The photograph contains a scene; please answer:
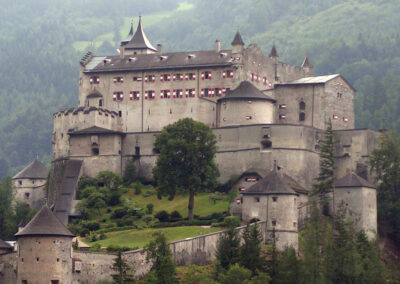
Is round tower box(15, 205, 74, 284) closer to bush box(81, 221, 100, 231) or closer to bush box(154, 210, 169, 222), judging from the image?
bush box(81, 221, 100, 231)

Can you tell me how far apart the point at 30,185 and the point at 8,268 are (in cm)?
3893

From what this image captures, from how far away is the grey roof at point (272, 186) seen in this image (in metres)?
97.5

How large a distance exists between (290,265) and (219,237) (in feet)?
24.9

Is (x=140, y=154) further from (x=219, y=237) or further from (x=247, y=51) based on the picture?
(x=219, y=237)

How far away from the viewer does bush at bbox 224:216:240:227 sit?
3809 inches

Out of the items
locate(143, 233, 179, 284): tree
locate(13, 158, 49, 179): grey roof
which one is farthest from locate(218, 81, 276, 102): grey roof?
locate(143, 233, 179, 284): tree

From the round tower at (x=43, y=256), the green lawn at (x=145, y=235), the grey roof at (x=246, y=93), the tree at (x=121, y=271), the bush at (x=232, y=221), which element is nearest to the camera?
the round tower at (x=43, y=256)

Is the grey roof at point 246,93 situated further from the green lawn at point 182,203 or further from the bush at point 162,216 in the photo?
the bush at point 162,216

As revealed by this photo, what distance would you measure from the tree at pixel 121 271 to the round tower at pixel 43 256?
146 inches

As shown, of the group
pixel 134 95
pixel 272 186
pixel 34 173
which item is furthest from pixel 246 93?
pixel 34 173

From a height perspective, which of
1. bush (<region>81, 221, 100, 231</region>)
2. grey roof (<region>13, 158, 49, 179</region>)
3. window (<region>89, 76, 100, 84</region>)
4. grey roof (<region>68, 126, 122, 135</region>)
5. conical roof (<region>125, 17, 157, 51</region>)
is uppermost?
conical roof (<region>125, 17, 157, 51</region>)

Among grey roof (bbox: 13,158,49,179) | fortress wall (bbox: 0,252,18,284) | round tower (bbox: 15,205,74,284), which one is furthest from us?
grey roof (bbox: 13,158,49,179)

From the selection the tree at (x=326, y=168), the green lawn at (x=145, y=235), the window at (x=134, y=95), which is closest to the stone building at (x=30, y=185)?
the window at (x=134, y=95)

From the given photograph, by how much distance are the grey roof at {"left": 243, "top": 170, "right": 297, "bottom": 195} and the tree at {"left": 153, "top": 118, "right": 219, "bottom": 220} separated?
8.84 m
